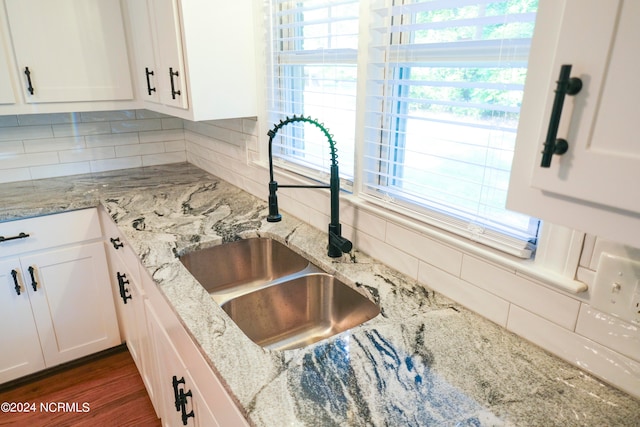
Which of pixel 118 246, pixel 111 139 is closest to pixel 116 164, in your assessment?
pixel 111 139

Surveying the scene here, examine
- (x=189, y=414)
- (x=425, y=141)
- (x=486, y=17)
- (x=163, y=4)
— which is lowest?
(x=189, y=414)

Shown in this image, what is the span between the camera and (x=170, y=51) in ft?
5.83

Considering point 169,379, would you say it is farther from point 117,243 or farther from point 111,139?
point 111,139

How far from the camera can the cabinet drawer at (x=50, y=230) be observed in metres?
1.90

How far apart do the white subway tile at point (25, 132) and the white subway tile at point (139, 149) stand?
39cm

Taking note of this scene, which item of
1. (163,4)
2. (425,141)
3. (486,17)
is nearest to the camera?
(486,17)

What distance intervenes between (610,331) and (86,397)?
228cm

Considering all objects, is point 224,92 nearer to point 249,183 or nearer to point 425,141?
point 249,183

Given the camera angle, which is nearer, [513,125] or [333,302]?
[513,125]

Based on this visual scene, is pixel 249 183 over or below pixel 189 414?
over

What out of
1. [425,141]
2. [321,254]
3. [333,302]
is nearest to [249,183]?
[321,254]

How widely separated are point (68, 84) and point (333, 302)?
185cm

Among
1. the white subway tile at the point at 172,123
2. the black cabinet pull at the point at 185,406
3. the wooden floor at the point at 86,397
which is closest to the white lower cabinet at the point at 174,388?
the black cabinet pull at the point at 185,406

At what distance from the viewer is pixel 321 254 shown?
4.80 feet
